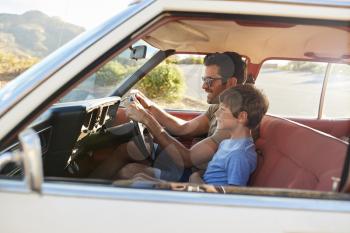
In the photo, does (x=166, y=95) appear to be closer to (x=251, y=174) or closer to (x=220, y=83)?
(x=220, y=83)

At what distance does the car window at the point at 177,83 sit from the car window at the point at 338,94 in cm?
111

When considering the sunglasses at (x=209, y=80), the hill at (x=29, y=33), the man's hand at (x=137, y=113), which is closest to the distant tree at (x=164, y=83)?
the sunglasses at (x=209, y=80)

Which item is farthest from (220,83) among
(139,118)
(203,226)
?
(203,226)

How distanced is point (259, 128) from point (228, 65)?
0.50 m

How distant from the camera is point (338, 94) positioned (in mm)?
4078

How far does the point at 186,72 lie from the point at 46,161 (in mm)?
1757

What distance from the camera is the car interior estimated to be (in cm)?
168

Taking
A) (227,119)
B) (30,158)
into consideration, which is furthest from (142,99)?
(30,158)

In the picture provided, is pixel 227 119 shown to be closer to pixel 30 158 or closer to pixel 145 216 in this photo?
pixel 145 216

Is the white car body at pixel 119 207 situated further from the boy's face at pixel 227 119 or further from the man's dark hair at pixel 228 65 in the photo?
the man's dark hair at pixel 228 65

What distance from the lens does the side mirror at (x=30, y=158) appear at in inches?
49.6

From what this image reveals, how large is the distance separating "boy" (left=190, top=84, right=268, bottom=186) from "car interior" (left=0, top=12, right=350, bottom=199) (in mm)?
116

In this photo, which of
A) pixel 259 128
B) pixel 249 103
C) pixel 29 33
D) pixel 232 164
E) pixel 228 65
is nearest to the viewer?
pixel 232 164

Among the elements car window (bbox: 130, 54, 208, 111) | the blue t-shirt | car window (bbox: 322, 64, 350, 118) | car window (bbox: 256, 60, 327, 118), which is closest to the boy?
the blue t-shirt
